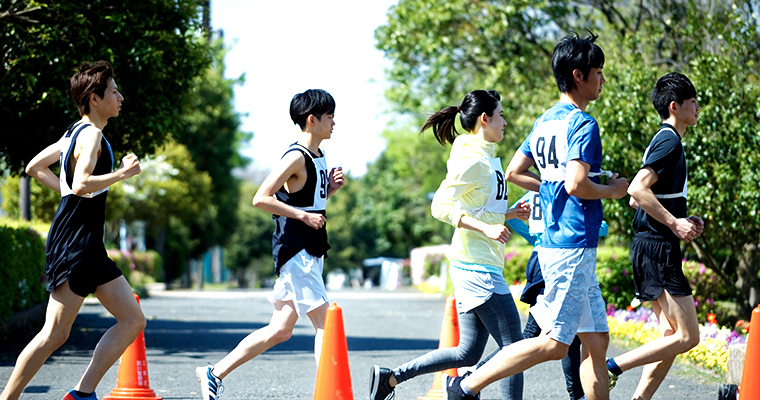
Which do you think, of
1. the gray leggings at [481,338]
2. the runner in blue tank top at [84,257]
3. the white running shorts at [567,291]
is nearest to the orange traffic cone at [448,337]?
the gray leggings at [481,338]

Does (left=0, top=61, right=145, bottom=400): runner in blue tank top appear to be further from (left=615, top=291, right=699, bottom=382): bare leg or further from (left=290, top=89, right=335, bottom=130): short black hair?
(left=615, top=291, right=699, bottom=382): bare leg

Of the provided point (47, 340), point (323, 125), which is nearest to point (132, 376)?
point (47, 340)

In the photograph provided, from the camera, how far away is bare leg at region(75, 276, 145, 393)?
5020mm

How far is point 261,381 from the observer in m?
7.51

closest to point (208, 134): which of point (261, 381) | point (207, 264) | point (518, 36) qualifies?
point (518, 36)

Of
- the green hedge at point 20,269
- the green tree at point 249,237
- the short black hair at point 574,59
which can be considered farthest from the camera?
the green tree at point 249,237

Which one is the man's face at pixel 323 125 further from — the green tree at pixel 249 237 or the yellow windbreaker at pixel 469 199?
the green tree at pixel 249 237

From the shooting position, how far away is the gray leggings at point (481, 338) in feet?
16.4

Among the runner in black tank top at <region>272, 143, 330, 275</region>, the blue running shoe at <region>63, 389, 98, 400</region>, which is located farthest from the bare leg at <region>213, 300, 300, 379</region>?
the blue running shoe at <region>63, 389, 98, 400</region>

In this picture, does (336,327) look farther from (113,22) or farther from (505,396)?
(113,22)

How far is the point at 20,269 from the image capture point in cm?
1108

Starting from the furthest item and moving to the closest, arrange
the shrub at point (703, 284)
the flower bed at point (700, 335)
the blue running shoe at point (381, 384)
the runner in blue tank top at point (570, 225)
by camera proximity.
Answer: the shrub at point (703, 284) → the flower bed at point (700, 335) → the blue running shoe at point (381, 384) → the runner in blue tank top at point (570, 225)

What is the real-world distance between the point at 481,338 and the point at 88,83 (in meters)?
2.58

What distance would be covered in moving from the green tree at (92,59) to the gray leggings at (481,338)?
18.8 ft
